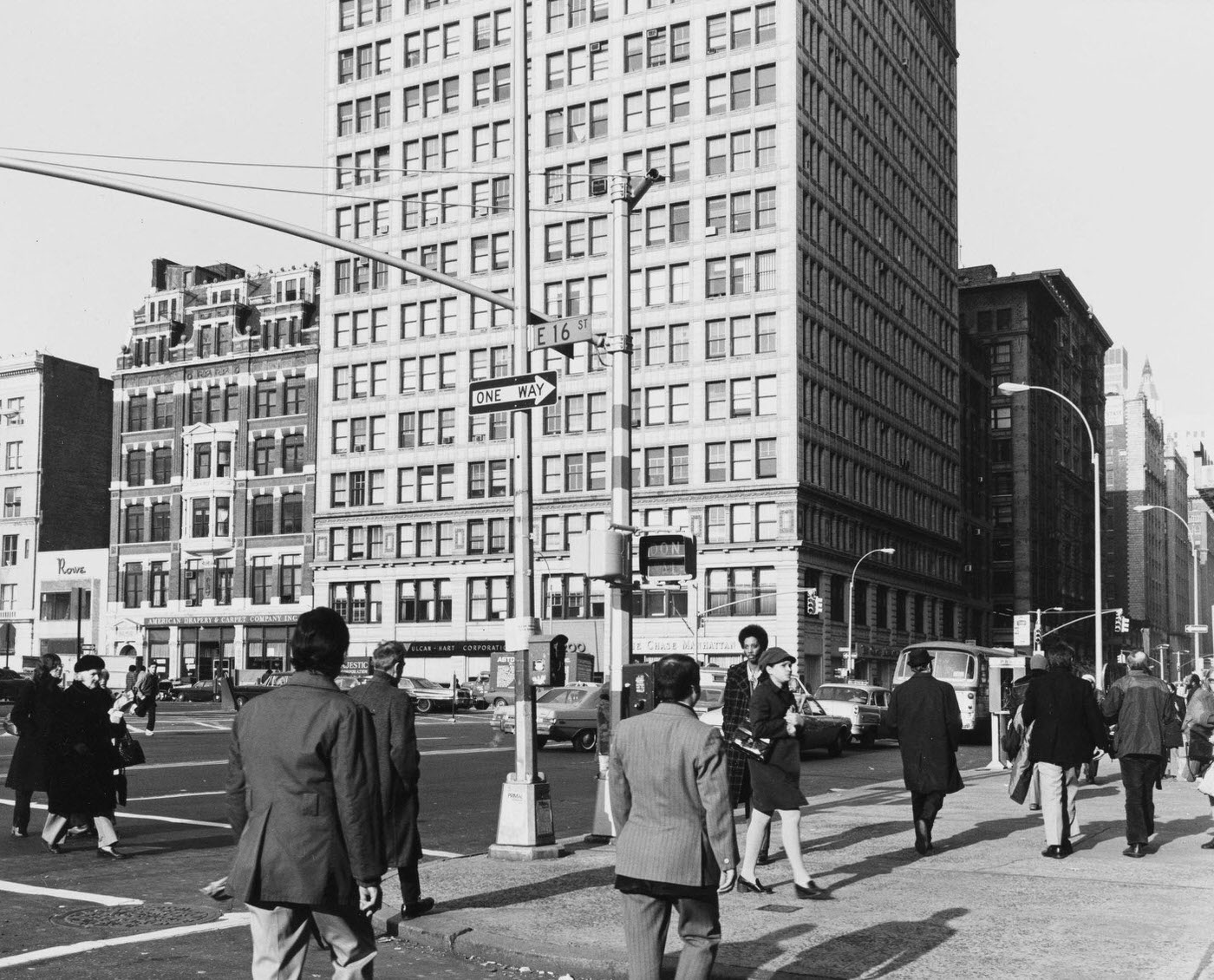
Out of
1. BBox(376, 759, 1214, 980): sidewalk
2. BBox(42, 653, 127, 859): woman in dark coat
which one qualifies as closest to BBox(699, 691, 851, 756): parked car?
BBox(376, 759, 1214, 980): sidewalk

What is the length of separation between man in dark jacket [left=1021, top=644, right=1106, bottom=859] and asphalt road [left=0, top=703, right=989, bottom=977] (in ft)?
16.1

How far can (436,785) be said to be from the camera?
21984 millimetres

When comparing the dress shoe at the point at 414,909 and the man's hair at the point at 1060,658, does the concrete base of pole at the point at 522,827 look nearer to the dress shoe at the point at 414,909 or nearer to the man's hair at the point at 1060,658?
the dress shoe at the point at 414,909

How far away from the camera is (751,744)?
11234 mm

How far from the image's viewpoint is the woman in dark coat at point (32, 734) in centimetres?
1377

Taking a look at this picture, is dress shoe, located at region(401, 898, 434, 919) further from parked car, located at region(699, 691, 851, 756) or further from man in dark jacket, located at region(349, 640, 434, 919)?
parked car, located at region(699, 691, 851, 756)

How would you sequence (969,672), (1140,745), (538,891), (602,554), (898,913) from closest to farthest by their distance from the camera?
(898,913)
(538,891)
(602,554)
(1140,745)
(969,672)

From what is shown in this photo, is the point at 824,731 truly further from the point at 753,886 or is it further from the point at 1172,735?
the point at 753,886

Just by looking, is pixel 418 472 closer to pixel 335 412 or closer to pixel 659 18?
pixel 335 412

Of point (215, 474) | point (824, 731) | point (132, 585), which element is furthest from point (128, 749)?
point (132, 585)

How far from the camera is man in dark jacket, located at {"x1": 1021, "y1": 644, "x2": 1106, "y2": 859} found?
13250mm

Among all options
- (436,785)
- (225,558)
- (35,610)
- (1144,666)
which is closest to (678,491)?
(225,558)

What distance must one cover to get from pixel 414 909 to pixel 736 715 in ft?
9.32

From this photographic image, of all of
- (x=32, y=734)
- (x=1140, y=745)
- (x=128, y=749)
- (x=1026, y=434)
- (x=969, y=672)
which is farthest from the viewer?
(x=1026, y=434)
